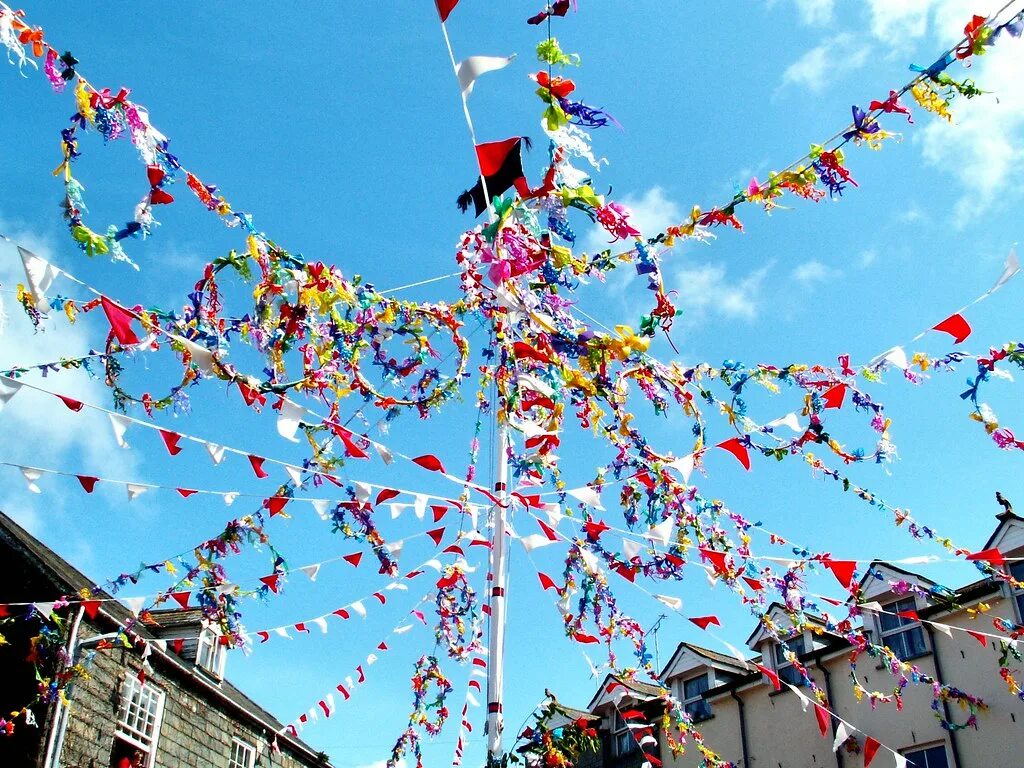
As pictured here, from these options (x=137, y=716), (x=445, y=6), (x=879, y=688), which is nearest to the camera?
(x=445, y=6)

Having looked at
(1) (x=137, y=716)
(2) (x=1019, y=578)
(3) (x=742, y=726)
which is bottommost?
(1) (x=137, y=716)

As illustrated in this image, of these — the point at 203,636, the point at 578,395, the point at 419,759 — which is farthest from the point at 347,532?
the point at 203,636

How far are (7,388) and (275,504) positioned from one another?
7.24 feet

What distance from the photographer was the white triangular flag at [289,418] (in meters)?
5.07

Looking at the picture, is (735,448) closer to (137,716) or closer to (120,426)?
(120,426)

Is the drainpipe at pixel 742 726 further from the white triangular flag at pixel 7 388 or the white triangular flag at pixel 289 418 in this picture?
the white triangular flag at pixel 7 388

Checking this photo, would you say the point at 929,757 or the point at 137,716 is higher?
the point at 137,716

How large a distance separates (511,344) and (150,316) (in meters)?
2.32

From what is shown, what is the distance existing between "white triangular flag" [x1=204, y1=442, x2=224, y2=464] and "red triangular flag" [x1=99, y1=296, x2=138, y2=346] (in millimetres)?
964

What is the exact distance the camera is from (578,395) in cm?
689

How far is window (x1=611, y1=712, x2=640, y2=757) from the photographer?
1725 centimetres

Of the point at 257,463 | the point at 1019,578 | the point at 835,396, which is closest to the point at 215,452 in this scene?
the point at 257,463

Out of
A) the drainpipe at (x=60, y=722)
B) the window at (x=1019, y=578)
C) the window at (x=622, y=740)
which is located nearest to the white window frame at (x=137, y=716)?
the drainpipe at (x=60, y=722)

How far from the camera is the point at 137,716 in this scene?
1199 centimetres
